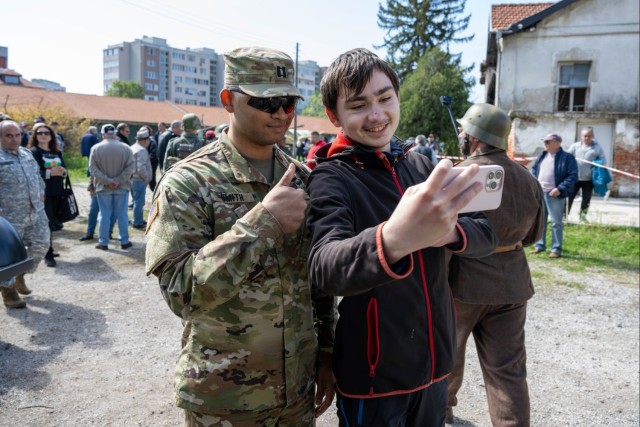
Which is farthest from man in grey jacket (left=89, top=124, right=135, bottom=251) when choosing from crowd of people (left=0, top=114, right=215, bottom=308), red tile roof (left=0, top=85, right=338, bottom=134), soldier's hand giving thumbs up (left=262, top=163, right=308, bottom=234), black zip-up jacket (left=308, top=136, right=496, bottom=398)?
red tile roof (left=0, top=85, right=338, bottom=134)

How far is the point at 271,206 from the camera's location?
4.97ft

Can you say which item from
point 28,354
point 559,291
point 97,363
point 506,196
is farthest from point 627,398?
point 28,354

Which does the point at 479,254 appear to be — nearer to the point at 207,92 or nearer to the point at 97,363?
the point at 97,363

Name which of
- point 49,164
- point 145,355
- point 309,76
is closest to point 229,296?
point 145,355

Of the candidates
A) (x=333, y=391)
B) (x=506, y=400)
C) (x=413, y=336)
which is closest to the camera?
(x=413, y=336)

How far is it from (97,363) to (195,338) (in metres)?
3.04

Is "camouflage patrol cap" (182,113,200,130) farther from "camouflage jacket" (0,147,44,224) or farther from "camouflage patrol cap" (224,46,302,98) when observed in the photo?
"camouflage patrol cap" (224,46,302,98)

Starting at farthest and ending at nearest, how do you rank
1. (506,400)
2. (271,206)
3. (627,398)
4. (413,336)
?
(627,398)
(506,400)
(413,336)
(271,206)

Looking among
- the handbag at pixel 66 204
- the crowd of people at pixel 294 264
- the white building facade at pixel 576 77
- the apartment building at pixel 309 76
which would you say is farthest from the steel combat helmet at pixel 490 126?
the apartment building at pixel 309 76

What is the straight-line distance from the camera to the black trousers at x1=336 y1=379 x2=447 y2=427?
1.67m

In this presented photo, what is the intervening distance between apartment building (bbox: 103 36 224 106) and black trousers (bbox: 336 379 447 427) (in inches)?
4379

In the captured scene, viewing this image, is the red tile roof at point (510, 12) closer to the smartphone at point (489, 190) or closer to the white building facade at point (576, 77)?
the white building facade at point (576, 77)

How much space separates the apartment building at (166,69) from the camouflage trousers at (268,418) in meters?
111

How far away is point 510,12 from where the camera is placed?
21109 millimetres
